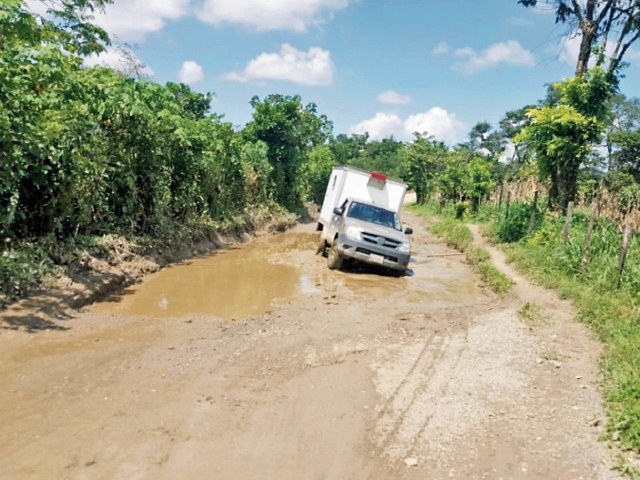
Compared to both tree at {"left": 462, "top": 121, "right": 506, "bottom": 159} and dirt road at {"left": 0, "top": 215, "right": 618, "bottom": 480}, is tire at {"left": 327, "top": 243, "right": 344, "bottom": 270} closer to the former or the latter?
dirt road at {"left": 0, "top": 215, "right": 618, "bottom": 480}

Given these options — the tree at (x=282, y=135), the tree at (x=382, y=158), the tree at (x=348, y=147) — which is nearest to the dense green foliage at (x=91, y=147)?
the tree at (x=282, y=135)

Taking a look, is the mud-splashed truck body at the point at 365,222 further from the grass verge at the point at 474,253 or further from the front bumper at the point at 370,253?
the grass verge at the point at 474,253

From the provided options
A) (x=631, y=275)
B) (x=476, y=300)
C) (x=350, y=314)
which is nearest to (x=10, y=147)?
(x=350, y=314)

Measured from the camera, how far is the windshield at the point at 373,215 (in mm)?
12661

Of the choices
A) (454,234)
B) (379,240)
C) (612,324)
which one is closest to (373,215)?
(379,240)

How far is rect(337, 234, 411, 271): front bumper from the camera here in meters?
11.4

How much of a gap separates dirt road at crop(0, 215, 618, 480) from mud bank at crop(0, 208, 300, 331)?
0.39 metres

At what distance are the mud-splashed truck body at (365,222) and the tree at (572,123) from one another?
4179mm

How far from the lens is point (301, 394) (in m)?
4.99

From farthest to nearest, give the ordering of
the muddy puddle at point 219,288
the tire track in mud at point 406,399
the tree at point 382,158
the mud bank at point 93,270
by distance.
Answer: the tree at point 382,158, the muddy puddle at point 219,288, the mud bank at point 93,270, the tire track in mud at point 406,399

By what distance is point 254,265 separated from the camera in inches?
512

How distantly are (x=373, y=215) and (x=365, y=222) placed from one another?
60cm

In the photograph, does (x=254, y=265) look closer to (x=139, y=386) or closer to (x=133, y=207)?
(x=133, y=207)

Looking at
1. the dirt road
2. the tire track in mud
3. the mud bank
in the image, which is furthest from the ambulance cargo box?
the tire track in mud
